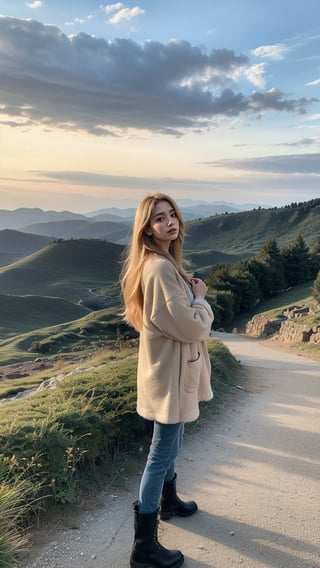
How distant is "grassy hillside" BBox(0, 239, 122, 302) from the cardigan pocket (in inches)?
3141

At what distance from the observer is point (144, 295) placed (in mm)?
3094

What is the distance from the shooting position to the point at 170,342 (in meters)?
3.03

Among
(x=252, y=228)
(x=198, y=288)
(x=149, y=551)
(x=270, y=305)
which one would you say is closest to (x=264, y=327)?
(x=270, y=305)

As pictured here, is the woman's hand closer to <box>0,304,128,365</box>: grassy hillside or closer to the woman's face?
the woman's face

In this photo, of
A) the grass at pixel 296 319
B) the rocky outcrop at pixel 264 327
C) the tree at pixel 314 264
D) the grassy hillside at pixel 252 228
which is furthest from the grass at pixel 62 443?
the grassy hillside at pixel 252 228

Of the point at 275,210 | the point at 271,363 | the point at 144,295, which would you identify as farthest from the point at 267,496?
the point at 275,210

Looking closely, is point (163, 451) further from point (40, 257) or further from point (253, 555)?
point (40, 257)

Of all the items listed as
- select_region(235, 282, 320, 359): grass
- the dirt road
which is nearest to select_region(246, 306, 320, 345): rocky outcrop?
select_region(235, 282, 320, 359): grass

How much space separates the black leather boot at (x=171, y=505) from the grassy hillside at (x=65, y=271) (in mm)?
79198

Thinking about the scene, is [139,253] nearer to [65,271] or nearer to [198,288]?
[198,288]

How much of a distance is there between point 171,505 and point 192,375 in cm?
138

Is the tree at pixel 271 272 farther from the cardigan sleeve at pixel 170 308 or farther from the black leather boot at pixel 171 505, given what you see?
the cardigan sleeve at pixel 170 308

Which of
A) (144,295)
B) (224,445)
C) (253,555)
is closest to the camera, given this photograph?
(144,295)

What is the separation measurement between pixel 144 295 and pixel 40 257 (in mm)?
115741
